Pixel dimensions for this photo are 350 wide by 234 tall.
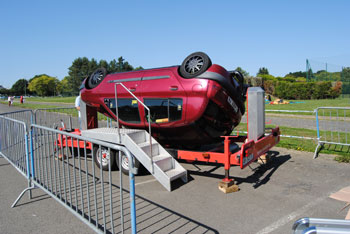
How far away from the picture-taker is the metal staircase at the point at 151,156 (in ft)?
17.8

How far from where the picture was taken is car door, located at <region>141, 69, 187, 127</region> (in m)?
6.01

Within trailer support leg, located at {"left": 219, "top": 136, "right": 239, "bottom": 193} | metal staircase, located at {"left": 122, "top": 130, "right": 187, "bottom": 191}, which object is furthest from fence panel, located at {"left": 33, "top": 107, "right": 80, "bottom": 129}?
trailer support leg, located at {"left": 219, "top": 136, "right": 239, "bottom": 193}

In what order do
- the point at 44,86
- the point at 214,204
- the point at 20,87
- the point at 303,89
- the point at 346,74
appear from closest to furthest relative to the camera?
the point at 214,204, the point at 346,74, the point at 303,89, the point at 44,86, the point at 20,87

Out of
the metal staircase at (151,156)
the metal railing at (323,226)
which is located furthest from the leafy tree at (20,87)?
the metal railing at (323,226)

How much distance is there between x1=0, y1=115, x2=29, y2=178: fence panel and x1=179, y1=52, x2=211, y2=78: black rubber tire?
3.37 m

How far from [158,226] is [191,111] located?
265 centimetres

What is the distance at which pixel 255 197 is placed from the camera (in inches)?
197

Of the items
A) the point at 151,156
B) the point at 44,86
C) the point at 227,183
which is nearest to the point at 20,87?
the point at 44,86

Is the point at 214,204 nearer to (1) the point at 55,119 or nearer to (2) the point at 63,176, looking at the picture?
(2) the point at 63,176

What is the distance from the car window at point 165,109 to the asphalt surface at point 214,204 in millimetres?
1435

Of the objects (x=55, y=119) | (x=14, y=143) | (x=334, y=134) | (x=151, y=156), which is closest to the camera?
(x=151, y=156)

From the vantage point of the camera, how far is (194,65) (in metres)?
5.90

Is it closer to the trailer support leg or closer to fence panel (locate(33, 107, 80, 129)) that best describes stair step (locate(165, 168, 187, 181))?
the trailer support leg

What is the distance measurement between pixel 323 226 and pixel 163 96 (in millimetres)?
4872
